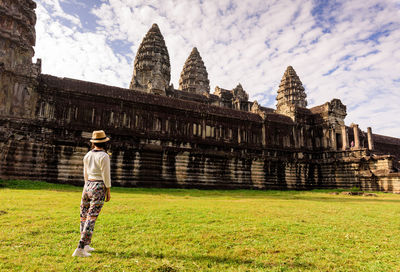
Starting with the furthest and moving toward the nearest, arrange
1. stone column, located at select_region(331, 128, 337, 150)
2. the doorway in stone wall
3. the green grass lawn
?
the doorway in stone wall → stone column, located at select_region(331, 128, 337, 150) → the green grass lawn

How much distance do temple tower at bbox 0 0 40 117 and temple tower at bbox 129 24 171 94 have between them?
26112 millimetres

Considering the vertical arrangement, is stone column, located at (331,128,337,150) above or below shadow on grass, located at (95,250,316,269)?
above

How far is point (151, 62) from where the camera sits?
50562mm

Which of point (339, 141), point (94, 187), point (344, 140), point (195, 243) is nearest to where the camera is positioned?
point (94, 187)

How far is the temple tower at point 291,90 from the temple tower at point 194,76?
19.7m

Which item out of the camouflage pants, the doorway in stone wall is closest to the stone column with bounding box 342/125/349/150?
the doorway in stone wall

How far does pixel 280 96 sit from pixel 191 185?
49.8 m

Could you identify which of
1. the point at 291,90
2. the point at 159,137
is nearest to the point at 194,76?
the point at 291,90

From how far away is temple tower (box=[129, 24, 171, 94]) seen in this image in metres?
50.3

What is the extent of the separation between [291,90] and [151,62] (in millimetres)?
36752

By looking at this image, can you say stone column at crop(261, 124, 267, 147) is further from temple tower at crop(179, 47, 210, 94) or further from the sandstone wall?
temple tower at crop(179, 47, 210, 94)

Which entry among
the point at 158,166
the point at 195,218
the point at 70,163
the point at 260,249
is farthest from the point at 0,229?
Result: the point at 158,166

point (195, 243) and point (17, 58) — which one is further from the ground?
point (17, 58)

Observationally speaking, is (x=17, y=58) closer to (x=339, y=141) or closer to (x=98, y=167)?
(x=98, y=167)
